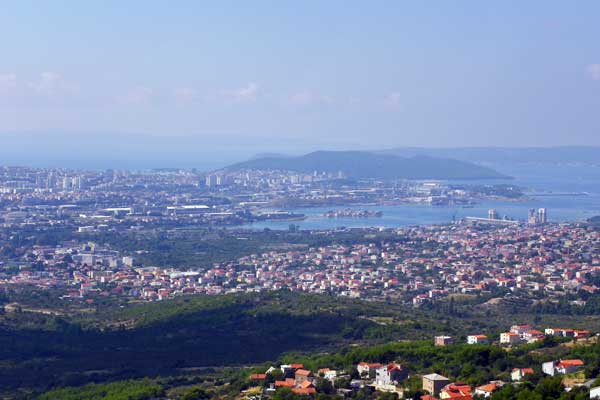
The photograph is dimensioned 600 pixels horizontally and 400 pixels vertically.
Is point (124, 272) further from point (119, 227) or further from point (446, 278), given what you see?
point (119, 227)

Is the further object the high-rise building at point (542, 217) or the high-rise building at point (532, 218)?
the high-rise building at point (542, 217)

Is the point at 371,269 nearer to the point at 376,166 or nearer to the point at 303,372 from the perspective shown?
the point at 303,372

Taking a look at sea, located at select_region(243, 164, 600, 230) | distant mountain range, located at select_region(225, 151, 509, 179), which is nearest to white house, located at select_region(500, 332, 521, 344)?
sea, located at select_region(243, 164, 600, 230)

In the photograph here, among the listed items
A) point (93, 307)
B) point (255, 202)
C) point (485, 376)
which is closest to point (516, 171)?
point (255, 202)

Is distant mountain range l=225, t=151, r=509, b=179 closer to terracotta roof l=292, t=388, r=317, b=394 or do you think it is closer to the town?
the town

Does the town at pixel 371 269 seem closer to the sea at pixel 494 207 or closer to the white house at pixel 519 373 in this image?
the sea at pixel 494 207

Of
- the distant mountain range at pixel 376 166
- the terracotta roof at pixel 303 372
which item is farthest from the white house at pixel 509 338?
the distant mountain range at pixel 376 166

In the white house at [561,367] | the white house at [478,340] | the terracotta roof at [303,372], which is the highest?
the white house at [561,367]

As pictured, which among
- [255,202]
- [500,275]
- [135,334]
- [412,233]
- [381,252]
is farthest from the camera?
[255,202]

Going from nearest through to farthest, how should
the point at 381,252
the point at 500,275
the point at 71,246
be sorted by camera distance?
the point at 500,275 → the point at 381,252 → the point at 71,246
